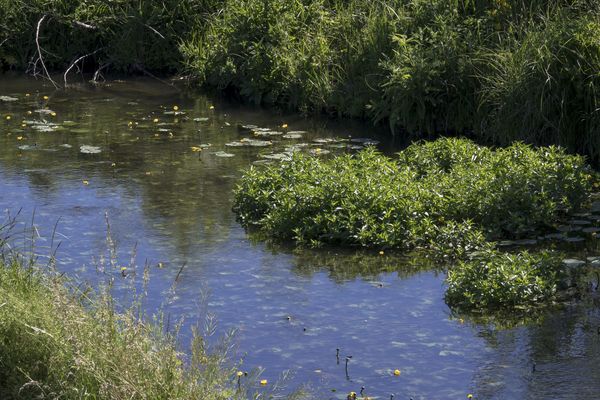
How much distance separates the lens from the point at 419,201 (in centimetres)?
996

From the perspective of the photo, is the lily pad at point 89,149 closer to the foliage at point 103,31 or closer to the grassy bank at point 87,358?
the foliage at point 103,31

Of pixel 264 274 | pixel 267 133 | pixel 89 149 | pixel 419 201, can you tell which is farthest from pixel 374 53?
pixel 264 274

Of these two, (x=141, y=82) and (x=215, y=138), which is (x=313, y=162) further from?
(x=141, y=82)

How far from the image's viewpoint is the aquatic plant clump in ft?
31.8

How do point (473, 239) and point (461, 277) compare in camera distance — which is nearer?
point (461, 277)

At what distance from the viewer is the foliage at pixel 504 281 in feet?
26.9

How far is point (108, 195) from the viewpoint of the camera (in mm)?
11570

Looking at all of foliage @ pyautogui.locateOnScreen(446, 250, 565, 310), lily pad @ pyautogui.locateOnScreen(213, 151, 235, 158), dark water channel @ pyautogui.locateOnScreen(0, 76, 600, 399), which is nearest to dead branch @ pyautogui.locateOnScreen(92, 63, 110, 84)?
dark water channel @ pyautogui.locateOnScreen(0, 76, 600, 399)

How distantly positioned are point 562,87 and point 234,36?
19.2 feet

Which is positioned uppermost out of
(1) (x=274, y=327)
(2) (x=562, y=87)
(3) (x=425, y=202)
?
(2) (x=562, y=87)

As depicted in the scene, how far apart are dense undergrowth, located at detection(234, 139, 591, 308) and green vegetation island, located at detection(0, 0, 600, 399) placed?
0.06 ft

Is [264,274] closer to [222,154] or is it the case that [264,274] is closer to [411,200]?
[411,200]

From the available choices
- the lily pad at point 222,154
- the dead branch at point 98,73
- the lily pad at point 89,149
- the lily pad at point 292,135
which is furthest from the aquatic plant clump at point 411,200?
the dead branch at point 98,73

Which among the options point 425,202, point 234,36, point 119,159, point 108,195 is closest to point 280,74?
point 234,36
